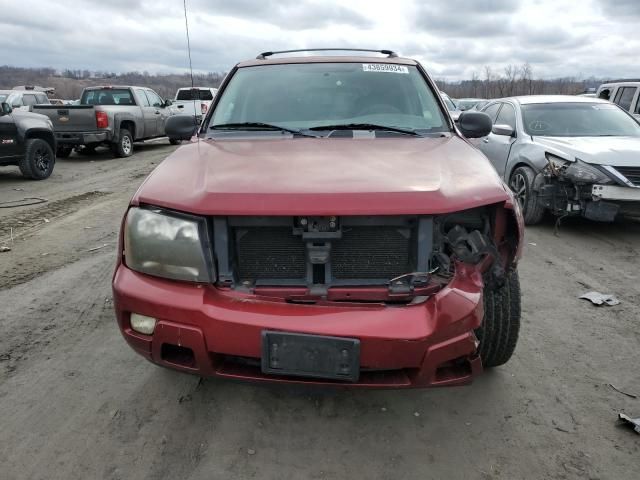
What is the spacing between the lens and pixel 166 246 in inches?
84.8

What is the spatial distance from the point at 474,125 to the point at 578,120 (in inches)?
160

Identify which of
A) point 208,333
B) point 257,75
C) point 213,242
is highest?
point 257,75

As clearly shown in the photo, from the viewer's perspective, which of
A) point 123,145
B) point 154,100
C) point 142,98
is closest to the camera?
point 123,145

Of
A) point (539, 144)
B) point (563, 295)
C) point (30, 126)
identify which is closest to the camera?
point (563, 295)

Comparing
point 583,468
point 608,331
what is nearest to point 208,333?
point 583,468

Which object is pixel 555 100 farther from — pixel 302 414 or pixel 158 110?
pixel 158 110

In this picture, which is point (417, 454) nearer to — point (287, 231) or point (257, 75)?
point (287, 231)

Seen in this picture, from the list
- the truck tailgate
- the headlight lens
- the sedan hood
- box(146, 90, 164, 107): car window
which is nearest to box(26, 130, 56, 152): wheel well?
the truck tailgate

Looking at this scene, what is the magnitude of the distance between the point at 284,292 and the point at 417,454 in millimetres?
944

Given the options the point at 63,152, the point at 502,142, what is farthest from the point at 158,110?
the point at 502,142

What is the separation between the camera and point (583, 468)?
2143 millimetres

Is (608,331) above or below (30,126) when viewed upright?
below

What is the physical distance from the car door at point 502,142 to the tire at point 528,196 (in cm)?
53

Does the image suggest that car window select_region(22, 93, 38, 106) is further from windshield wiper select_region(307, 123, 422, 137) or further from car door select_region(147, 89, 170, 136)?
windshield wiper select_region(307, 123, 422, 137)
